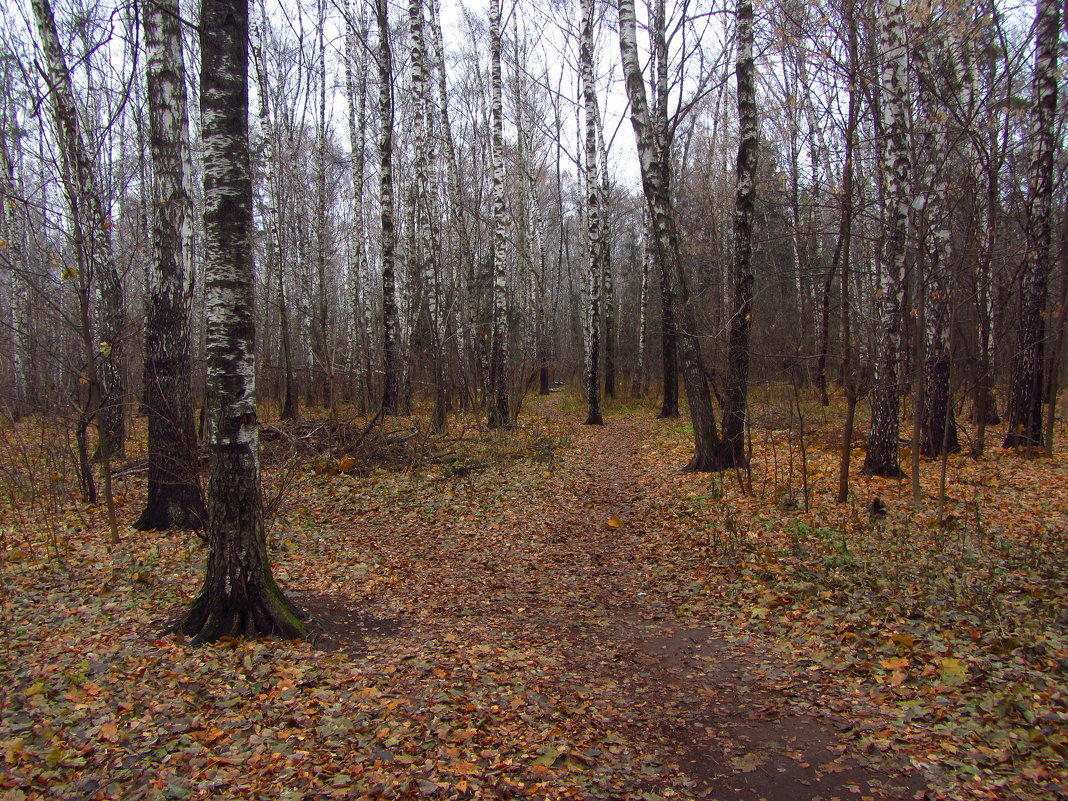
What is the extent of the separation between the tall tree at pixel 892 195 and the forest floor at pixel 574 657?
1.54 metres

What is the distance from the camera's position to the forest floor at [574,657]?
3156 millimetres

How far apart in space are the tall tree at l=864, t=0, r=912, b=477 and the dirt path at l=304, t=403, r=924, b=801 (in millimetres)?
3876

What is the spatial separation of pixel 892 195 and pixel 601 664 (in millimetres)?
7022

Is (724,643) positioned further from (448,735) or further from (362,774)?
(362,774)

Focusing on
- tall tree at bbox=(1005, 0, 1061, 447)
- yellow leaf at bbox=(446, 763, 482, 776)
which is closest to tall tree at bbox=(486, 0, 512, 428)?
tall tree at bbox=(1005, 0, 1061, 447)

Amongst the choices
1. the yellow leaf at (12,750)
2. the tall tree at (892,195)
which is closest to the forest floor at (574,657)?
the yellow leaf at (12,750)

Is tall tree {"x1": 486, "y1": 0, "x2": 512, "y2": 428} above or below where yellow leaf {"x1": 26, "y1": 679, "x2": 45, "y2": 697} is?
above

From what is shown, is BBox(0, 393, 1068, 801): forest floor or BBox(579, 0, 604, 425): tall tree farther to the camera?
BBox(579, 0, 604, 425): tall tree

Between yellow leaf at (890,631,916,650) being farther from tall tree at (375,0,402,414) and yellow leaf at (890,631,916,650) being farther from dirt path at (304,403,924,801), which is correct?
tall tree at (375,0,402,414)

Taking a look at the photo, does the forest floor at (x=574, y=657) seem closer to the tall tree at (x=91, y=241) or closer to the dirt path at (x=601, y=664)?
the dirt path at (x=601, y=664)

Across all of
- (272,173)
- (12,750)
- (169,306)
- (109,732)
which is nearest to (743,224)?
(169,306)

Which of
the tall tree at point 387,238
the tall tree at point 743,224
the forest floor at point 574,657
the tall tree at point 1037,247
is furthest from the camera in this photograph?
the tall tree at point 387,238

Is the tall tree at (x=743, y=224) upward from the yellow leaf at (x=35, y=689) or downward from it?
upward

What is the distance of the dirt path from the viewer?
325cm
